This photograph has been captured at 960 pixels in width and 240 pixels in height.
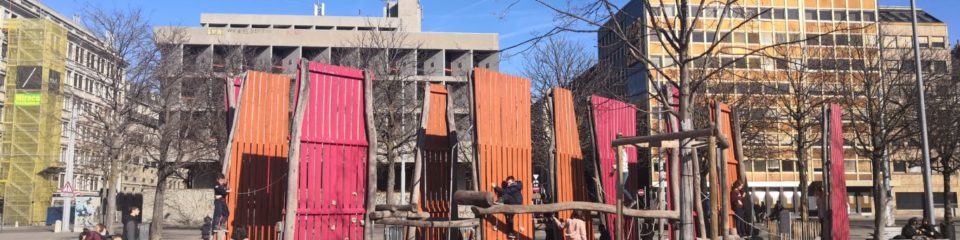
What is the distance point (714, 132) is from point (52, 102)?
58628mm

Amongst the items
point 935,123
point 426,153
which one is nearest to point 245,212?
point 426,153

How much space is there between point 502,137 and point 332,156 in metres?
3.41

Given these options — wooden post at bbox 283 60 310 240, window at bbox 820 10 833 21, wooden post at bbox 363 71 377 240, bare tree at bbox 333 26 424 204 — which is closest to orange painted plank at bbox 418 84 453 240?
wooden post at bbox 363 71 377 240

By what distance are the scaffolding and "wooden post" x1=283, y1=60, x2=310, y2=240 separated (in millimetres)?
49314

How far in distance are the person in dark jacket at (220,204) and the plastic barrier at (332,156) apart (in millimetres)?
1495

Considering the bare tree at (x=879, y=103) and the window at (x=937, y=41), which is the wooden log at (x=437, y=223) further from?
the window at (x=937, y=41)

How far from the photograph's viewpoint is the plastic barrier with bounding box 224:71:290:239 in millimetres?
14781

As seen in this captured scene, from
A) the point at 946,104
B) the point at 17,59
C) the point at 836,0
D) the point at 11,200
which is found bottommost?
the point at 11,200

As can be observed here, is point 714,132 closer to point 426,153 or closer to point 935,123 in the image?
point 426,153

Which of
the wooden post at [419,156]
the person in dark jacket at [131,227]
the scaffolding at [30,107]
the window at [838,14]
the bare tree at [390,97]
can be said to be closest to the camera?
the wooden post at [419,156]

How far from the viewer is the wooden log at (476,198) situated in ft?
40.9

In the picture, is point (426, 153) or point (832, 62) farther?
point (832, 62)

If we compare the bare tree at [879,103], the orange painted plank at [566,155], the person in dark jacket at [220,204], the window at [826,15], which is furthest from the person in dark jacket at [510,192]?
the window at [826,15]

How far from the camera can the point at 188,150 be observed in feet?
101
